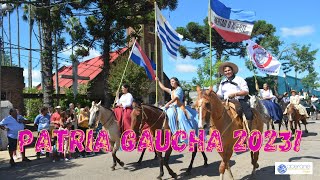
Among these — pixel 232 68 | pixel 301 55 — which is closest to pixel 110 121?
pixel 232 68

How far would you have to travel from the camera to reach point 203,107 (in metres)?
6.32

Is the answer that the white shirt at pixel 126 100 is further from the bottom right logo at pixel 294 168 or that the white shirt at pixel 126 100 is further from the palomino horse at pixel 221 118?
the bottom right logo at pixel 294 168

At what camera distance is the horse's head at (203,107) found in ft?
20.5

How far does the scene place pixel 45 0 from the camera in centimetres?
1781

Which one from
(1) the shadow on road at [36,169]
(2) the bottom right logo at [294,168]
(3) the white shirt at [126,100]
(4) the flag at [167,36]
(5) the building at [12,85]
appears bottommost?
(1) the shadow on road at [36,169]

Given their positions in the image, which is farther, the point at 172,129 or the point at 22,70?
the point at 22,70

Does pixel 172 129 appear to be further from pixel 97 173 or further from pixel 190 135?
pixel 97 173

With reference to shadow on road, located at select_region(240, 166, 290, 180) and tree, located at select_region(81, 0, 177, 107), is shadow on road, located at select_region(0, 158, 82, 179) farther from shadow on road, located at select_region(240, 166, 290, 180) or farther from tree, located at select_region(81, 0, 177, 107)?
tree, located at select_region(81, 0, 177, 107)

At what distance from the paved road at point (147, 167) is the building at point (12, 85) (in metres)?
11.7

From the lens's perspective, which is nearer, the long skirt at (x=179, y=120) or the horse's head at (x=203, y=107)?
the horse's head at (x=203, y=107)

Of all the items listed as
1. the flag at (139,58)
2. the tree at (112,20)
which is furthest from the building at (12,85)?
the flag at (139,58)

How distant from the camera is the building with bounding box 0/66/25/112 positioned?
22.8 m

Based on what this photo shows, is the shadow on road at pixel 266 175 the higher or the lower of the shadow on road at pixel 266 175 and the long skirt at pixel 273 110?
the lower

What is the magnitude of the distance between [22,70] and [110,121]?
15.6 metres
